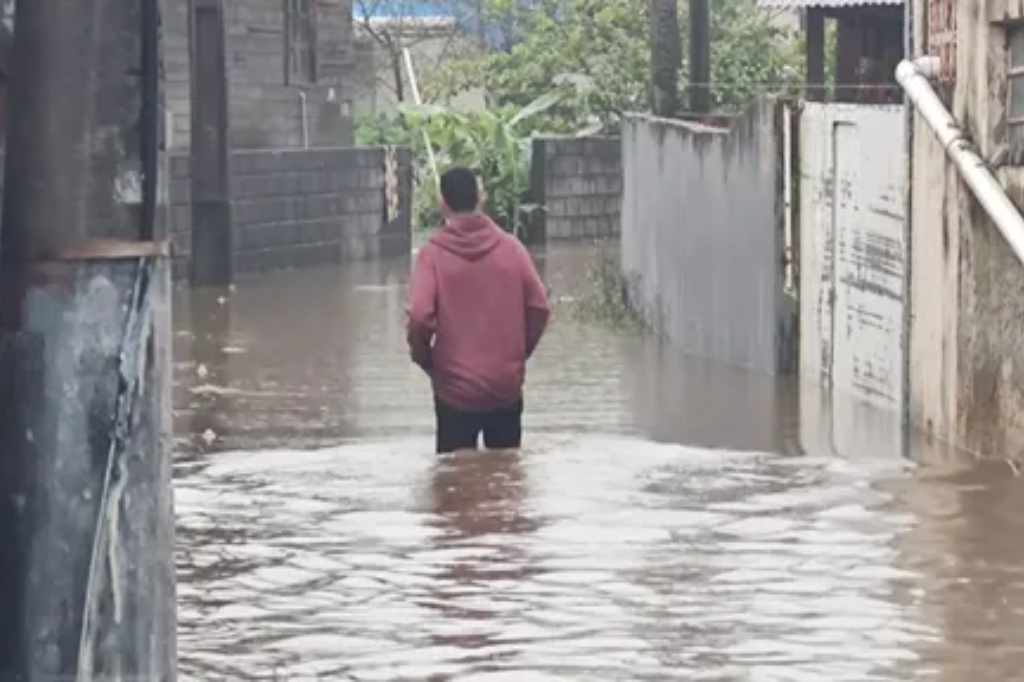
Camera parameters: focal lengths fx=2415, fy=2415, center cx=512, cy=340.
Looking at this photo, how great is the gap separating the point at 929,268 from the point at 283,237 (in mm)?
16931

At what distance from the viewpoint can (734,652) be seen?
6.40 meters

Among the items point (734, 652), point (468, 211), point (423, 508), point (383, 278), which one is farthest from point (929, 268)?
point (383, 278)

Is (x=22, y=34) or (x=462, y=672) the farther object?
(x=462, y=672)

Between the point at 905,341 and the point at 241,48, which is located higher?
the point at 241,48

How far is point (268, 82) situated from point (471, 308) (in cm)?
2275

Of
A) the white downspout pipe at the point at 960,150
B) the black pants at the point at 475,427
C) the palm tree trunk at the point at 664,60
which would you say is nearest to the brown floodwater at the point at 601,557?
the black pants at the point at 475,427

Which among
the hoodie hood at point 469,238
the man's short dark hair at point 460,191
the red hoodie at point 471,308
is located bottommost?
the red hoodie at point 471,308

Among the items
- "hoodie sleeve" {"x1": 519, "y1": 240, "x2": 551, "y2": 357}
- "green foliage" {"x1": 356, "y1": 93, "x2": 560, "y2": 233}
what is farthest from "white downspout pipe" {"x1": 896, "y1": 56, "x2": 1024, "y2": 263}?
"green foliage" {"x1": 356, "y1": 93, "x2": 560, "y2": 233}

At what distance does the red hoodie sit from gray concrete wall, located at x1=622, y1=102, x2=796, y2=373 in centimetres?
566

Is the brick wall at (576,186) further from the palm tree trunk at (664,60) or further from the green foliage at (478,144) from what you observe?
the palm tree trunk at (664,60)

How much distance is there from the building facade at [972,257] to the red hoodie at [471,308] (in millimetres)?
2078

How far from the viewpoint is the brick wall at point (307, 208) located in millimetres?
26062

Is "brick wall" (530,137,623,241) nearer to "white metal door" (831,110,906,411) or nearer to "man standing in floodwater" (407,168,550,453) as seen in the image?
"white metal door" (831,110,906,411)

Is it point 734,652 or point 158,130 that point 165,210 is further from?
point 734,652
